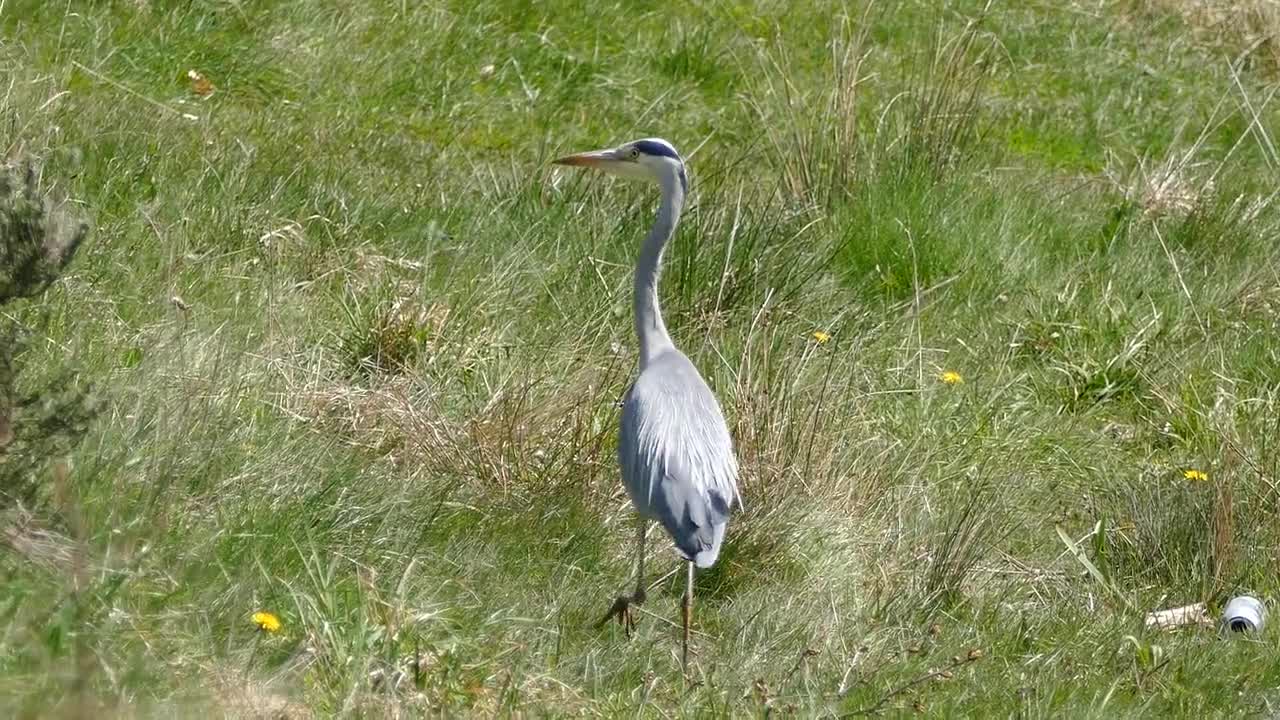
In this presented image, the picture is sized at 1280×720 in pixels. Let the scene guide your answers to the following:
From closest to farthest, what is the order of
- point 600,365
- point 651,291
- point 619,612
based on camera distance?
point 619,612, point 651,291, point 600,365

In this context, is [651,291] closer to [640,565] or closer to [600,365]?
[600,365]

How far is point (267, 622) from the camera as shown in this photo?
4164 mm

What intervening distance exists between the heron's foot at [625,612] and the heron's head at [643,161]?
1282 millimetres

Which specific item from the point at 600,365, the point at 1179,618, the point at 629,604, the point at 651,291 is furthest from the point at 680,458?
the point at 1179,618

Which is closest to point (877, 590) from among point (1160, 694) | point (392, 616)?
point (1160, 694)

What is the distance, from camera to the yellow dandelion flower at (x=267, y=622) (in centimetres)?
415

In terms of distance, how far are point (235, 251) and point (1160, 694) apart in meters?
3.34

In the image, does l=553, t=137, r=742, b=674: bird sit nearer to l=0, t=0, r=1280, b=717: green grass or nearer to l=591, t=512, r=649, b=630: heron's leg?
l=591, t=512, r=649, b=630: heron's leg

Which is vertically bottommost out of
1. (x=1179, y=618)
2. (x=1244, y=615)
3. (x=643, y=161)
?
(x=1179, y=618)

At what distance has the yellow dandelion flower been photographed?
4152mm

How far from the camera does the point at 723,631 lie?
17.3 ft

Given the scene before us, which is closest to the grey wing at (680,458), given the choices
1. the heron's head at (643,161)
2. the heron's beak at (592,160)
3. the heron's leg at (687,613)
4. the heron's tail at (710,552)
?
the heron's tail at (710,552)

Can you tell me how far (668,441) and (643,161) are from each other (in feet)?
3.37

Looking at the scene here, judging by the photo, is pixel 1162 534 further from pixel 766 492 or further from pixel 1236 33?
pixel 1236 33
